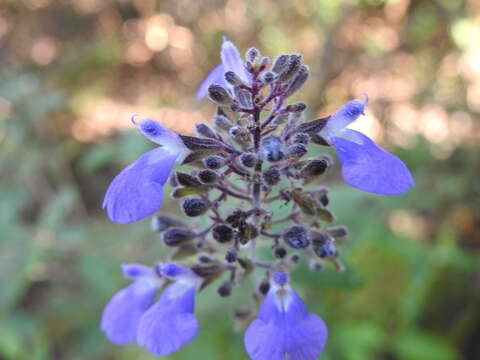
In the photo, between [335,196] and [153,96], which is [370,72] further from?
[335,196]

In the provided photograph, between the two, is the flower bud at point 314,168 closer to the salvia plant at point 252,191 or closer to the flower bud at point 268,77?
the salvia plant at point 252,191

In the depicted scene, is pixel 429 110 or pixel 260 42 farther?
pixel 260 42

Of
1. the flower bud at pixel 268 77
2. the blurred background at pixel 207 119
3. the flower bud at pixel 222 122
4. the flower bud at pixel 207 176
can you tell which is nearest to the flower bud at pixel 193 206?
the flower bud at pixel 207 176

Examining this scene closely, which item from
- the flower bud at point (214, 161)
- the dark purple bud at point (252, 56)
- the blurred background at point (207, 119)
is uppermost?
the dark purple bud at point (252, 56)

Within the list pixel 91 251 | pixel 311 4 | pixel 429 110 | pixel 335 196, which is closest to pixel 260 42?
pixel 311 4

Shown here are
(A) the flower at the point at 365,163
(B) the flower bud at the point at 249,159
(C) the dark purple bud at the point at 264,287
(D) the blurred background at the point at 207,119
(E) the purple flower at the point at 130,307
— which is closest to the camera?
(A) the flower at the point at 365,163

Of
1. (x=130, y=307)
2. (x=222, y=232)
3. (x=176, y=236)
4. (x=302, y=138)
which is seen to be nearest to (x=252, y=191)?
(x=222, y=232)

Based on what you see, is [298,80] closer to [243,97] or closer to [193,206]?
[243,97]
